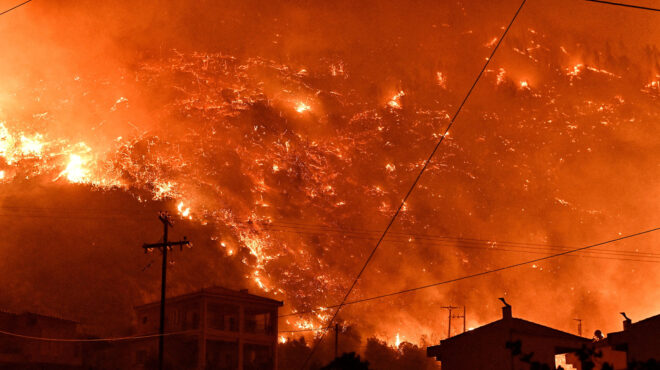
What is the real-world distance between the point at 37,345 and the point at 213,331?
10819mm

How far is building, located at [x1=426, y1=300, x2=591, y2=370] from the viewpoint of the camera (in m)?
24.7

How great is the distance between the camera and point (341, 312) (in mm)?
87312

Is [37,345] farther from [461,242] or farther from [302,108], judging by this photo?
[302,108]

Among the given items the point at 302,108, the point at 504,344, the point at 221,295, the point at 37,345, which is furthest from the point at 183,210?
the point at 504,344

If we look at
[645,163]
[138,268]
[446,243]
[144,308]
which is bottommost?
[144,308]

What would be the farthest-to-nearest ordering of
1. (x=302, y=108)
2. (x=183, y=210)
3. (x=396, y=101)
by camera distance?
(x=396, y=101) < (x=302, y=108) < (x=183, y=210)

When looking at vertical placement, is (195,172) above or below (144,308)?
above

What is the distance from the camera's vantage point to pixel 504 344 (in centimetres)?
2505

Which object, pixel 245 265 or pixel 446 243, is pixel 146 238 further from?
pixel 446 243

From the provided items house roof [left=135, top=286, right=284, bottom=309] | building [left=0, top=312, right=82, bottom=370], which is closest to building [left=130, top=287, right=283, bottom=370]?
house roof [left=135, top=286, right=284, bottom=309]

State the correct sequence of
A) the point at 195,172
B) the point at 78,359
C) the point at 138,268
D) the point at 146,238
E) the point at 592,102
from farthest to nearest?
the point at 592,102
the point at 195,172
the point at 146,238
the point at 138,268
the point at 78,359

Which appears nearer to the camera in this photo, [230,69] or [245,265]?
[245,265]

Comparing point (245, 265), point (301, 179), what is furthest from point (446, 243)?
point (245, 265)

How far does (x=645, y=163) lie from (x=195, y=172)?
3177 inches
